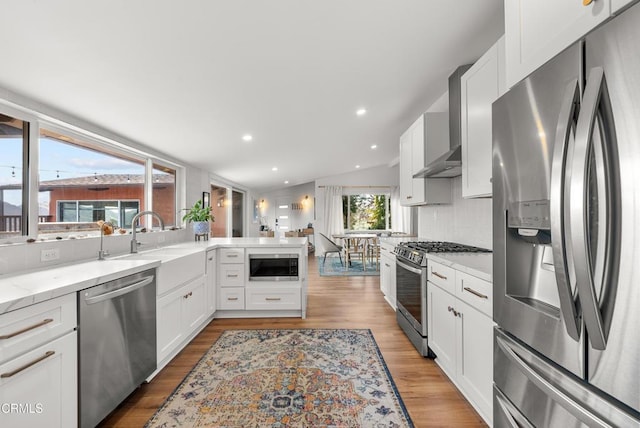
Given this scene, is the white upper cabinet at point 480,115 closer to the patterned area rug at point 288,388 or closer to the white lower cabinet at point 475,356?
the white lower cabinet at point 475,356

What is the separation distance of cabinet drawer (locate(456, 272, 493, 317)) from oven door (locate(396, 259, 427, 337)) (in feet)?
1.75

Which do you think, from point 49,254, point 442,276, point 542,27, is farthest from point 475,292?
point 49,254

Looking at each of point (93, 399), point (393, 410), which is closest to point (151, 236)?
point (93, 399)

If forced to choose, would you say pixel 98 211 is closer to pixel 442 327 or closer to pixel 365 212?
pixel 442 327

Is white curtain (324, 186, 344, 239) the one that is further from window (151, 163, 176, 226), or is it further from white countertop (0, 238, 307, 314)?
white countertop (0, 238, 307, 314)

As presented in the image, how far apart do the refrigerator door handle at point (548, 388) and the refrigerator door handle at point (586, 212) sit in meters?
0.19

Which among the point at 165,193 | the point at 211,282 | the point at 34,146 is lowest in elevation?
the point at 211,282

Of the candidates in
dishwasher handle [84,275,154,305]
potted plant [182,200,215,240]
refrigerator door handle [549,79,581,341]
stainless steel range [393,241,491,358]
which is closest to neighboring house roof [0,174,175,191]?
potted plant [182,200,215,240]

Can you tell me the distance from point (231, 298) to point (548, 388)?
297 centimetres

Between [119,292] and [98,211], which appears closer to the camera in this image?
[119,292]

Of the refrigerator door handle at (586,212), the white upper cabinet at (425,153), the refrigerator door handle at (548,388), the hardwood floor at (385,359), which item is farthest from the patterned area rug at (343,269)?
the refrigerator door handle at (586,212)

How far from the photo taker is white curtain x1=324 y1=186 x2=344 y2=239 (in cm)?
845

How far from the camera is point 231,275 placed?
3246mm

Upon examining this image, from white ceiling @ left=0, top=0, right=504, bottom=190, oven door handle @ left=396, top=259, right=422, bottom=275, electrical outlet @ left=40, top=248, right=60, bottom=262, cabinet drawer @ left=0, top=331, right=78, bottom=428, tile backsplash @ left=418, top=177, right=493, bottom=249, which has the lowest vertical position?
cabinet drawer @ left=0, top=331, right=78, bottom=428
